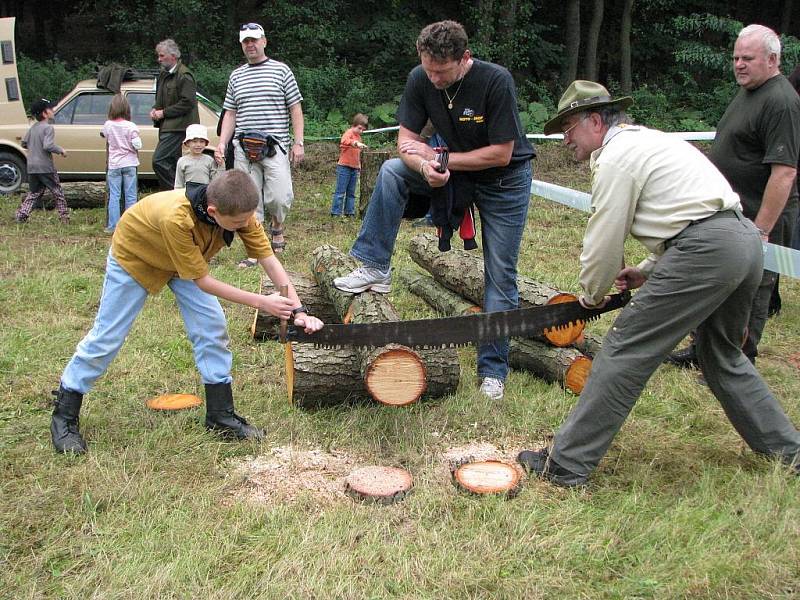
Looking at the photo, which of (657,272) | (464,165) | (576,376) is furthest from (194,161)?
(657,272)

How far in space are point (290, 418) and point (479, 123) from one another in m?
2.13

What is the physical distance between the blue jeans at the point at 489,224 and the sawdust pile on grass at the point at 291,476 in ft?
4.32

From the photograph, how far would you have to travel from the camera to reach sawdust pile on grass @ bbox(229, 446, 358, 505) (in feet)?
12.4

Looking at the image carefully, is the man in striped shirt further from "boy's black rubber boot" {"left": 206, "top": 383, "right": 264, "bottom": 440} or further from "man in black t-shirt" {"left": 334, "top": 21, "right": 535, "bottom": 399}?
"boy's black rubber boot" {"left": 206, "top": 383, "right": 264, "bottom": 440}

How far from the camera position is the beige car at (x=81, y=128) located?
468 inches

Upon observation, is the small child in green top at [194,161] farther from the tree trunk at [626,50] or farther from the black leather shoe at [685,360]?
the tree trunk at [626,50]

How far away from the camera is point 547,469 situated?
3.88 metres

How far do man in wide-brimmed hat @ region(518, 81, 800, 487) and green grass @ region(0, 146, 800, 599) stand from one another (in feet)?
1.01

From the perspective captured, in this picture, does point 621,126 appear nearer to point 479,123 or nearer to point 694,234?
point 694,234

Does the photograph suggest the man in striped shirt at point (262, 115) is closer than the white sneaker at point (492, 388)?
No

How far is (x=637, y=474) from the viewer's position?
3.94 metres

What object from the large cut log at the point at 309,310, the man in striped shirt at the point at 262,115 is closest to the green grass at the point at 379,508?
the large cut log at the point at 309,310

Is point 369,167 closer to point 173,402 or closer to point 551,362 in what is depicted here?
point 551,362

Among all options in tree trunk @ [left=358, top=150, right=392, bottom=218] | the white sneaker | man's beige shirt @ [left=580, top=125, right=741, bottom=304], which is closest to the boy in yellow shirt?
the white sneaker
